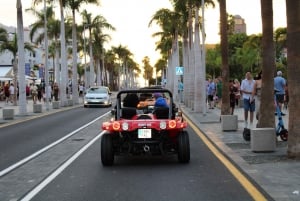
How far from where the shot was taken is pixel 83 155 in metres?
13.5

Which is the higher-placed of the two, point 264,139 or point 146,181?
point 264,139

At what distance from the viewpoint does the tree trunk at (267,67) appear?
1367cm

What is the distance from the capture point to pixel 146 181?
970cm

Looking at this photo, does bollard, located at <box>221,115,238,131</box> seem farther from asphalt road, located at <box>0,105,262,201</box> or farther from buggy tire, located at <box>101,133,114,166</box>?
A: buggy tire, located at <box>101,133,114,166</box>

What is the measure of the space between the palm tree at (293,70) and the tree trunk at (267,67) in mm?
2419

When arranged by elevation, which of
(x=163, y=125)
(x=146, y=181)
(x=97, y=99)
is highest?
(x=97, y=99)

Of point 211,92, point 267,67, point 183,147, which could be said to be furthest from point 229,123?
point 211,92

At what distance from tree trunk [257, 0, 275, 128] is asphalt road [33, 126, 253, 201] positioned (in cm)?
196

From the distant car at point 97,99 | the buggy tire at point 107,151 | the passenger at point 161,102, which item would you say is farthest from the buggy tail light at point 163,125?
the distant car at point 97,99

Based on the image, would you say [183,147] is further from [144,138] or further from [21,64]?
[21,64]

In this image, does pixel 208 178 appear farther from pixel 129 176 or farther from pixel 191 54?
pixel 191 54

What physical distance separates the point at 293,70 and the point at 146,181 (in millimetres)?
3906

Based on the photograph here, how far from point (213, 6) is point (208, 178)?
26837 mm

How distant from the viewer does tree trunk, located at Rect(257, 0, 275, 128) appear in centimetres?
1367
